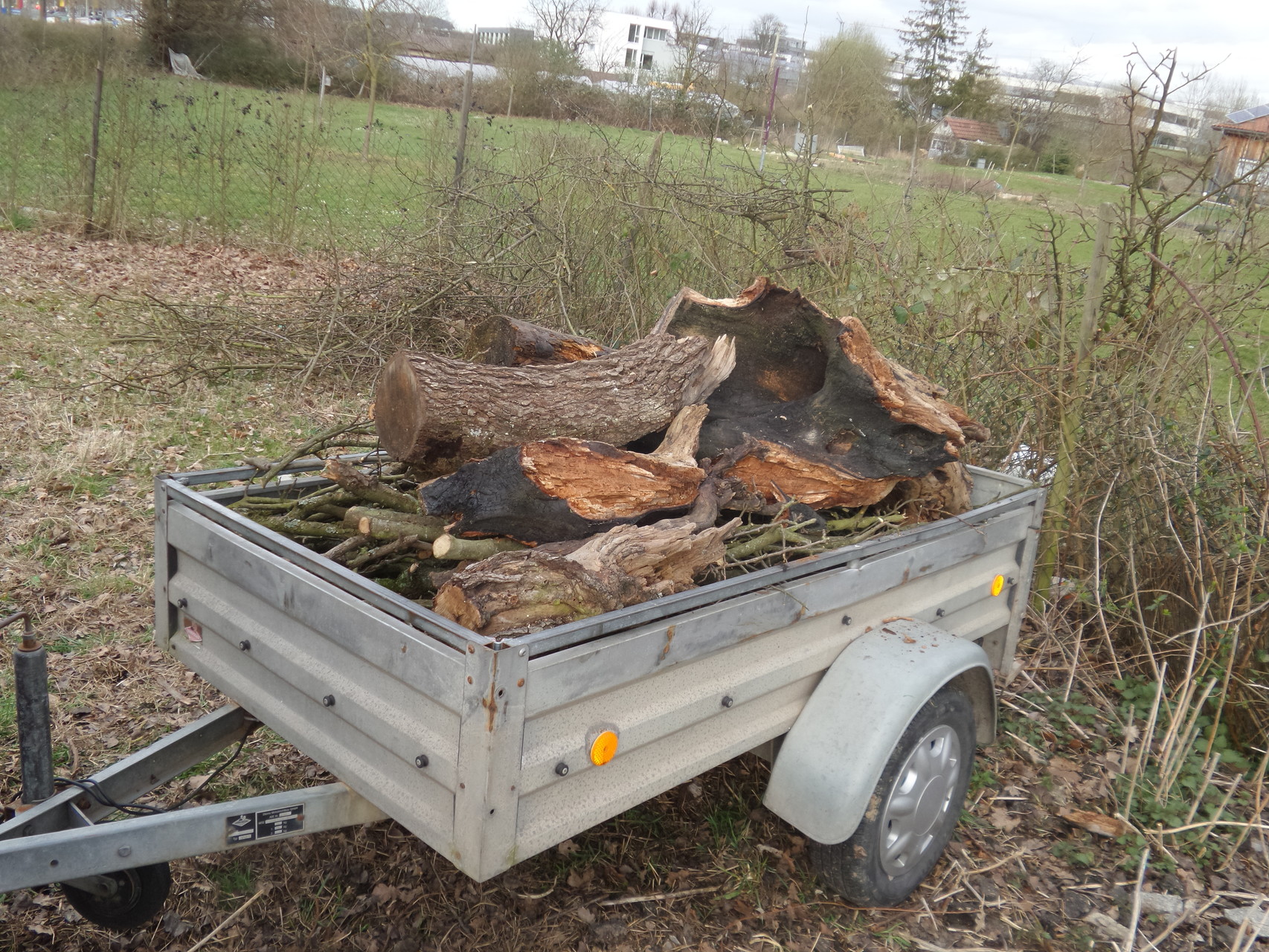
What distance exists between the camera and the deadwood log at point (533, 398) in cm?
261

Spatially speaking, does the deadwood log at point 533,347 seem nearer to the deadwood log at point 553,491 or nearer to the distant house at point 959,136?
the deadwood log at point 553,491

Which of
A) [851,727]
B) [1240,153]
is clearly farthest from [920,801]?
[1240,153]

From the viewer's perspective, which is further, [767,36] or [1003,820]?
[767,36]

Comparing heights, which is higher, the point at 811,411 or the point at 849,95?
the point at 849,95

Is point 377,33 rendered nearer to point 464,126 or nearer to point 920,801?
point 464,126

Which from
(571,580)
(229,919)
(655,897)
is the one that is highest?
(571,580)

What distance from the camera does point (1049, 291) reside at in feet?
14.9

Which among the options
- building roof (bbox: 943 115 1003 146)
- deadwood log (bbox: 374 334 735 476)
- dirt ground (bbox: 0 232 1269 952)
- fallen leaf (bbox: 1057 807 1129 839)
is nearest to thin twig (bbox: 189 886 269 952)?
dirt ground (bbox: 0 232 1269 952)

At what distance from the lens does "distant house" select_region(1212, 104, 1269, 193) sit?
4.31 meters

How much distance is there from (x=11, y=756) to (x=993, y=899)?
3066mm

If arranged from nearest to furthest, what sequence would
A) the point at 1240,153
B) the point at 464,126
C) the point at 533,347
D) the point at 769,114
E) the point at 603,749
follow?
the point at 603,749, the point at 533,347, the point at 1240,153, the point at 769,114, the point at 464,126

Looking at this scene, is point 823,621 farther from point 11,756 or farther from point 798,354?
point 11,756

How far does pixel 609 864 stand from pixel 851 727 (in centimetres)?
92

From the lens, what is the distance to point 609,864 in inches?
111
